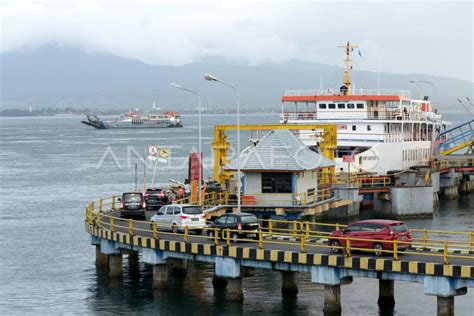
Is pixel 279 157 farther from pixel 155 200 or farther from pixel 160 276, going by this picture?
pixel 160 276

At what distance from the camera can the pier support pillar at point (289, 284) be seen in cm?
4072

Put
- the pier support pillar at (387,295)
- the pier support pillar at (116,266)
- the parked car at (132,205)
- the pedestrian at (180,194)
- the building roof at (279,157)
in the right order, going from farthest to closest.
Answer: the pedestrian at (180,194)
the building roof at (279,157)
the parked car at (132,205)
the pier support pillar at (116,266)
the pier support pillar at (387,295)

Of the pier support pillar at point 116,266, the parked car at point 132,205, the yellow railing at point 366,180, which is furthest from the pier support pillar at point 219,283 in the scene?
the yellow railing at point 366,180

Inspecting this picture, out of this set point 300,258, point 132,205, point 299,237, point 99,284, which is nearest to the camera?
point 300,258

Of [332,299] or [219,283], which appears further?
[219,283]

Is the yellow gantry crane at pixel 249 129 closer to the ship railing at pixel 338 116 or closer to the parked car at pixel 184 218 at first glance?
the parked car at pixel 184 218

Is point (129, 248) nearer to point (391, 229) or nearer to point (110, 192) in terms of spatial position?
point (391, 229)

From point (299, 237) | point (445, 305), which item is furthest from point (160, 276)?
point (445, 305)

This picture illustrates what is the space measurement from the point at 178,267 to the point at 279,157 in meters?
9.86

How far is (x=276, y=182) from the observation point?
169 feet

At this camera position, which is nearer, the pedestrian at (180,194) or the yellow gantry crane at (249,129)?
the yellow gantry crane at (249,129)

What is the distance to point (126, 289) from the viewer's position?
43.5 m

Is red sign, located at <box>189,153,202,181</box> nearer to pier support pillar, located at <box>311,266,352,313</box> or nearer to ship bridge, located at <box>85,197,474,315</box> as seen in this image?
ship bridge, located at <box>85,197,474,315</box>

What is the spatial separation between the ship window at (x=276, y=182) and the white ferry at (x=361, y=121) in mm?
20644
